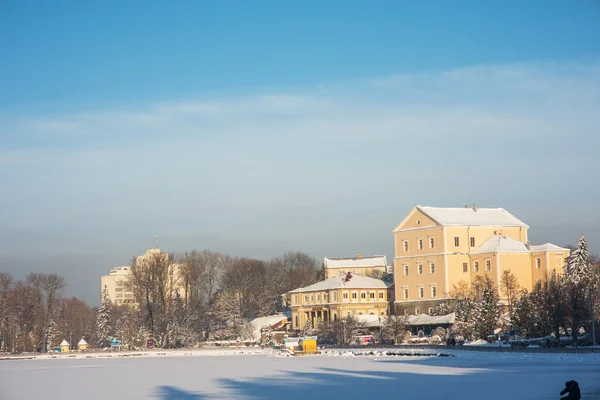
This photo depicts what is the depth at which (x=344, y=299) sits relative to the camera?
89.7 meters

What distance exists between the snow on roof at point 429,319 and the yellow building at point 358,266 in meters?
44.4

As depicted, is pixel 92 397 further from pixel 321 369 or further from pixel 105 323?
pixel 105 323

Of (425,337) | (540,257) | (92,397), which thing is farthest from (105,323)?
(92,397)

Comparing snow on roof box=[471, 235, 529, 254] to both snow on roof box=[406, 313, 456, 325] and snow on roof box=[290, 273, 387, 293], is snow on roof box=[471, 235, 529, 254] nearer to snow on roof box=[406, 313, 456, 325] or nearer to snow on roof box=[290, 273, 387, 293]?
snow on roof box=[406, 313, 456, 325]

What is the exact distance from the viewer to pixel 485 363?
133 ft

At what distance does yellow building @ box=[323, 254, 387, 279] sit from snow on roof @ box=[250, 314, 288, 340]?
27167mm

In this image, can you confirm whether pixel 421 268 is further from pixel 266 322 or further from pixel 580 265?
pixel 266 322

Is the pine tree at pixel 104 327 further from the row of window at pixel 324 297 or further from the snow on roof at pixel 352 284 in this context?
the snow on roof at pixel 352 284

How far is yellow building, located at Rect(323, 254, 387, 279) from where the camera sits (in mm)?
124812

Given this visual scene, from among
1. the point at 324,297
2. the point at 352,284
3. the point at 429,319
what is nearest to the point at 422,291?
the point at 429,319

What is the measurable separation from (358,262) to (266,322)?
33.7m

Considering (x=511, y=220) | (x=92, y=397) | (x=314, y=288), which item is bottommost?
(x=92, y=397)

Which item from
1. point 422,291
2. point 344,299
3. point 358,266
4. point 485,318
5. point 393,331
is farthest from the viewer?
point 358,266

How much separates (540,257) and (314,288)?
82.5 feet
